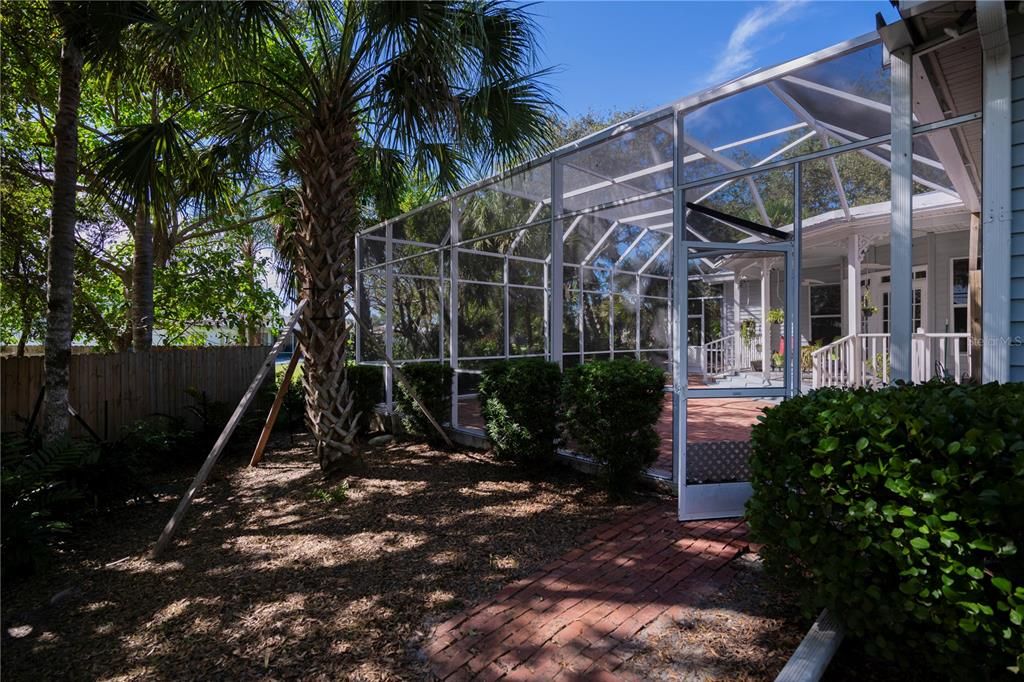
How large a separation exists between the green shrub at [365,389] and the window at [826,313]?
28.8 feet

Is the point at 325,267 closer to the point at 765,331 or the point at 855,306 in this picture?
the point at 765,331

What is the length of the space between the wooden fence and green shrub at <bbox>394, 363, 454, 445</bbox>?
312 centimetres

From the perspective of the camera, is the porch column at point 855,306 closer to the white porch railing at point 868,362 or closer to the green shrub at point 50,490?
the white porch railing at point 868,362

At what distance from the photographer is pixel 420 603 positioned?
302 centimetres

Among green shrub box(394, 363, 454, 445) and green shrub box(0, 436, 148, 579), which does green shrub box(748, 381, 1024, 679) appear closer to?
green shrub box(0, 436, 148, 579)

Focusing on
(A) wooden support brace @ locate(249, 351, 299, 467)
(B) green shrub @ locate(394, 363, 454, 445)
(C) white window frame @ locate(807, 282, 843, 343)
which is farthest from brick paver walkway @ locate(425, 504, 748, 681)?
(C) white window frame @ locate(807, 282, 843, 343)

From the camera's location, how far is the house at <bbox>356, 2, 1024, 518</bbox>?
303 cm

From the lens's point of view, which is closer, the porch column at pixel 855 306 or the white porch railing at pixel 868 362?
the white porch railing at pixel 868 362

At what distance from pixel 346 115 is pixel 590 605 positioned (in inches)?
203

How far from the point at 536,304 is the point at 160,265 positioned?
8259mm

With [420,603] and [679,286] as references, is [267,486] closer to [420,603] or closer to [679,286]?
[420,603]

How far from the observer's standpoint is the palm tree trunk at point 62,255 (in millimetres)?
4953

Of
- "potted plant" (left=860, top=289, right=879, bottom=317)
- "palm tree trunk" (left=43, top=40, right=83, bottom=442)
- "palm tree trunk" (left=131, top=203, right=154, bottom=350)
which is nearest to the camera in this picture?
"palm tree trunk" (left=43, top=40, right=83, bottom=442)

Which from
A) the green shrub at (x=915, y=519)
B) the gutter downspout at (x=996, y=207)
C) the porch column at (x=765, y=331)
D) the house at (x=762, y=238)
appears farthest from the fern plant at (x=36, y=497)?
the porch column at (x=765, y=331)
